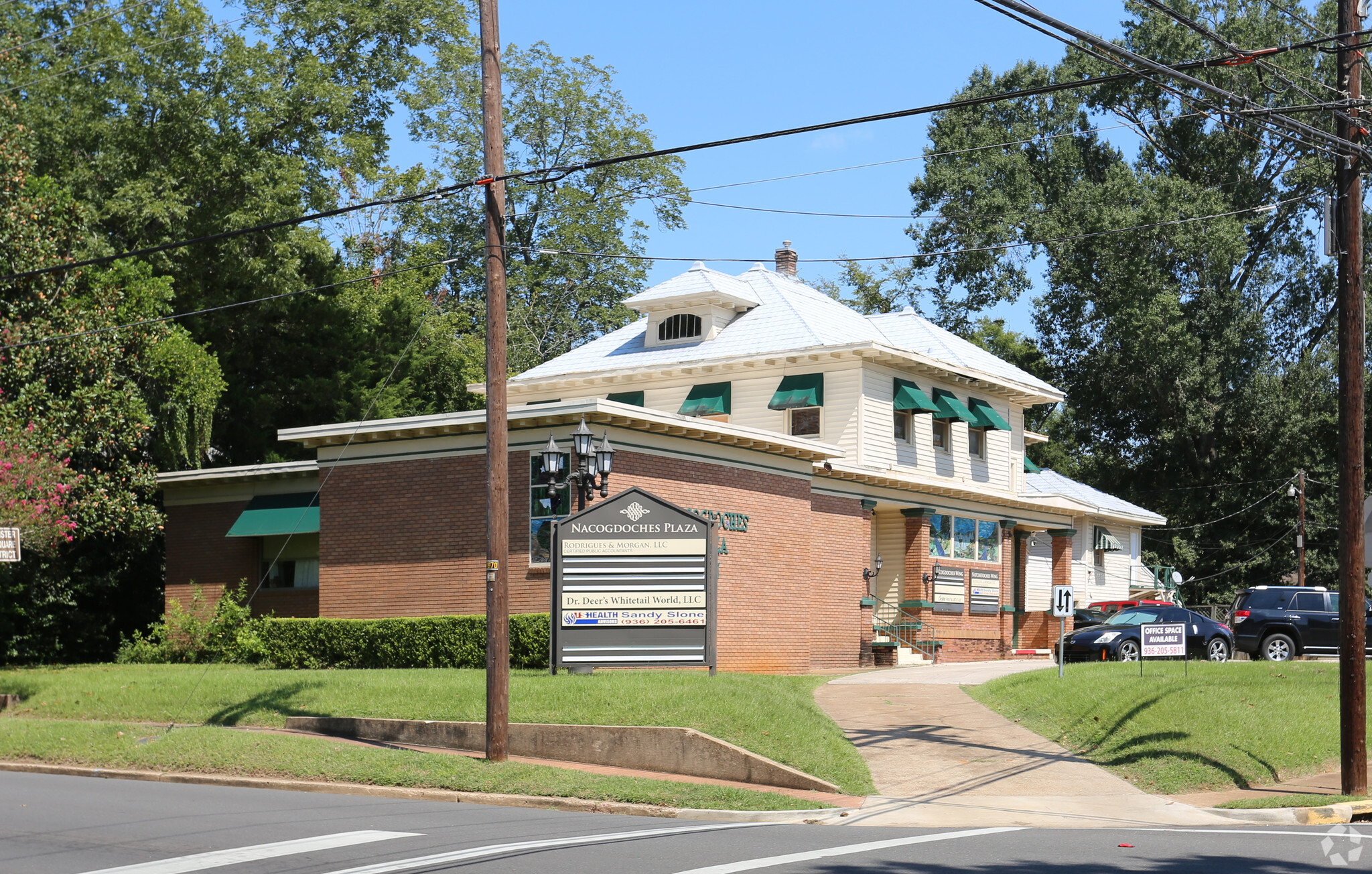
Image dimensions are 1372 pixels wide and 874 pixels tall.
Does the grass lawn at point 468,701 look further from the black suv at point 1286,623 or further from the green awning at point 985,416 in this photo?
the green awning at point 985,416

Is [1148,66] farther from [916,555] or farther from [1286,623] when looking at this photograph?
[916,555]

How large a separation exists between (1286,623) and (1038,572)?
42.1 feet

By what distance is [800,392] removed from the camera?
3366cm

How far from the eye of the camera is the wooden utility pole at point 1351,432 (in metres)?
15.3

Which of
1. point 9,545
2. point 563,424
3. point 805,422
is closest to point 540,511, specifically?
point 563,424

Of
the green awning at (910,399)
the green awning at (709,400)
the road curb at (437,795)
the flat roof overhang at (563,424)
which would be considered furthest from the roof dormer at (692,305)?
the road curb at (437,795)

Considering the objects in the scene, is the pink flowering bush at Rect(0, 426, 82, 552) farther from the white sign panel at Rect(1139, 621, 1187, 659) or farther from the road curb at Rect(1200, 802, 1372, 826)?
the road curb at Rect(1200, 802, 1372, 826)

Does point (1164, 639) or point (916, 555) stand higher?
point (916, 555)

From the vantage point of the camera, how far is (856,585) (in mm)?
30938

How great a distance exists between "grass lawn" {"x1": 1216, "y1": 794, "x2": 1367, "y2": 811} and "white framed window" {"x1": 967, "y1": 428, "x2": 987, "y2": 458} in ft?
76.6

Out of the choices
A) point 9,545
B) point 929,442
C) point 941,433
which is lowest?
point 9,545

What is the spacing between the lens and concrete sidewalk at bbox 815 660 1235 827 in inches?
563

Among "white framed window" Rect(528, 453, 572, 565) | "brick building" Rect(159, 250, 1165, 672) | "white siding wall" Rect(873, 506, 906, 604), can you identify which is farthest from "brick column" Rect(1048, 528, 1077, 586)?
"white framed window" Rect(528, 453, 572, 565)

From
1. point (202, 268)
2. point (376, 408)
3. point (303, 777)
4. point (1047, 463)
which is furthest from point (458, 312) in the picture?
point (303, 777)
